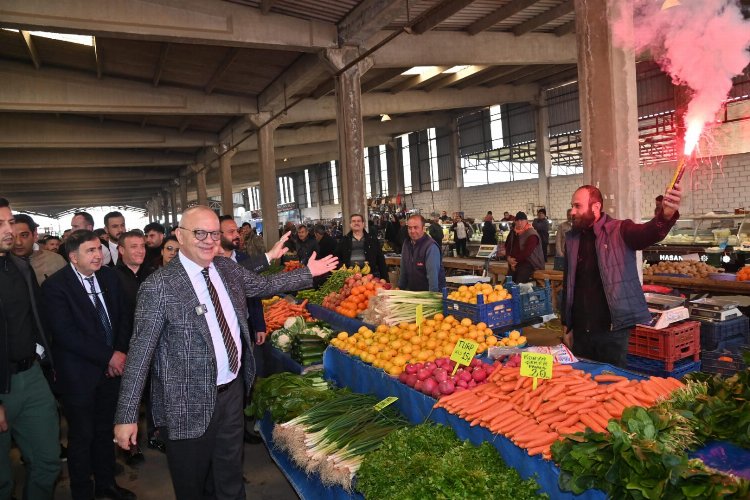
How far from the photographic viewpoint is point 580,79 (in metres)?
6.76

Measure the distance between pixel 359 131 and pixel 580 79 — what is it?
19.9 ft

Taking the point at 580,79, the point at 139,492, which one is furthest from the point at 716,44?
the point at 139,492

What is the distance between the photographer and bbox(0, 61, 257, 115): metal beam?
1348cm

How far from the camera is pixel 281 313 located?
22.5 ft

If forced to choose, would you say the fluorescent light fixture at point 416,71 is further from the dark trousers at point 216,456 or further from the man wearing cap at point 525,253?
the dark trousers at point 216,456

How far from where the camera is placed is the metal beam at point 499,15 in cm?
1084

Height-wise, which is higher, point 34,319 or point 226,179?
point 226,179

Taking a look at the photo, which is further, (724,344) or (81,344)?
(724,344)

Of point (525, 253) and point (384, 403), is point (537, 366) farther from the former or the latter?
point (525, 253)

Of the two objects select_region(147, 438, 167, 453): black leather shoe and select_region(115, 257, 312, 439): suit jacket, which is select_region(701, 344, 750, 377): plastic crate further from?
select_region(147, 438, 167, 453): black leather shoe

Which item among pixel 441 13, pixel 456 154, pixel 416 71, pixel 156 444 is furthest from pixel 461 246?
pixel 156 444

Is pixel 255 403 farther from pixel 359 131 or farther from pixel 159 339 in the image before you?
pixel 359 131

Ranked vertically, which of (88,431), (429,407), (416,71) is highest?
(416,71)

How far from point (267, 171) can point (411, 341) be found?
14269mm
